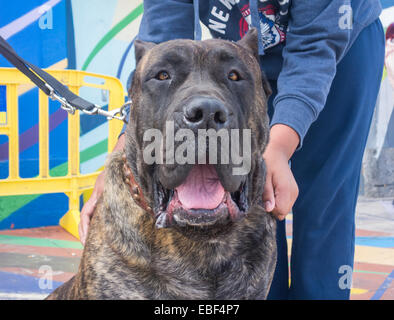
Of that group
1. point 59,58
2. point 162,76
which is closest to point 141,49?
point 162,76

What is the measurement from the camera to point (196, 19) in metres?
2.32

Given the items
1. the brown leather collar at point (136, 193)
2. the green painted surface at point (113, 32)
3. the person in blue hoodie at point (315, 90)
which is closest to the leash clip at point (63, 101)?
the person in blue hoodie at point (315, 90)

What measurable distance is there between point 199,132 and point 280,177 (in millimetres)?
495

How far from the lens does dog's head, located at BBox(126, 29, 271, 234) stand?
5.15 feet

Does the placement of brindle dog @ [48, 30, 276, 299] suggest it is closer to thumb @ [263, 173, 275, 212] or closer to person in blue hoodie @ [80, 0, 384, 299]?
thumb @ [263, 173, 275, 212]

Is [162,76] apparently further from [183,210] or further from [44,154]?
[44,154]

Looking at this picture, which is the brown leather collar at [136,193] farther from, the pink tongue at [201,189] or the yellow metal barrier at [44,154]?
the yellow metal barrier at [44,154]

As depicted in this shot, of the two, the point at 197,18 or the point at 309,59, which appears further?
the point at 197,18

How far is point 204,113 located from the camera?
1.52 metres

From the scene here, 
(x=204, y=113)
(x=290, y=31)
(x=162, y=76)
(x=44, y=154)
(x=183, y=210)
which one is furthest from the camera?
(x=44, y=154)

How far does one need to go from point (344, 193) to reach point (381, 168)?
559 centimetres

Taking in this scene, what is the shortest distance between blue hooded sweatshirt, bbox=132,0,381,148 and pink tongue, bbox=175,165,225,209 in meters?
0.44

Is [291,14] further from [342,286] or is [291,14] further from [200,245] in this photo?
[342,286]

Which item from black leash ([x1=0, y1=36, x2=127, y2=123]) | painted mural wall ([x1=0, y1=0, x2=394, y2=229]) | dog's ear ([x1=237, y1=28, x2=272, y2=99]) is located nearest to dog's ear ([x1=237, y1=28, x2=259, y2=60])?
dog's ear ([x1=237, y1=28, x2=272, y2=99])
